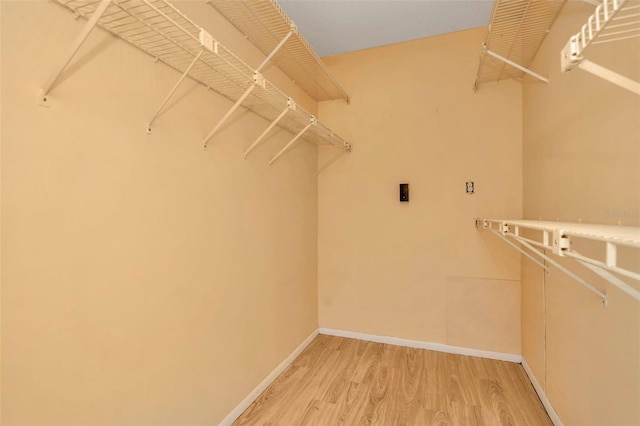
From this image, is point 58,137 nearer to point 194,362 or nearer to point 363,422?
point 194,362

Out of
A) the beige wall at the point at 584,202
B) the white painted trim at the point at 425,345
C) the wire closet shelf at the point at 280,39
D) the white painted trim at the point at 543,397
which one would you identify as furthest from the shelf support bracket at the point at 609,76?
the white painted trim at the point at 425,345

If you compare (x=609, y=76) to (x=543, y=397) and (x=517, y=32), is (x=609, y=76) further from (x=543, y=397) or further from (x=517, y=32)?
(x=543, y=397)

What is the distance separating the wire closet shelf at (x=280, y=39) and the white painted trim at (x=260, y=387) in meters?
2.36

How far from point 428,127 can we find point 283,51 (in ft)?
5.12

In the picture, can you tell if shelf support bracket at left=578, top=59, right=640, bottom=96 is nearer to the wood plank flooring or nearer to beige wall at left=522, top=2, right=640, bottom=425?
beige wall at left=522, top=2, right=640, bottom=425

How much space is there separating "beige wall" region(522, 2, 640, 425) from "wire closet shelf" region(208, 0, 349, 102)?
1.63 metres

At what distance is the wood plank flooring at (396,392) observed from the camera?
6.50 ft

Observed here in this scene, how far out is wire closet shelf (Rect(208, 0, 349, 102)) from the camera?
181 centimetres

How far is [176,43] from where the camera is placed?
125 cm

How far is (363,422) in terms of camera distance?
6.39 feet

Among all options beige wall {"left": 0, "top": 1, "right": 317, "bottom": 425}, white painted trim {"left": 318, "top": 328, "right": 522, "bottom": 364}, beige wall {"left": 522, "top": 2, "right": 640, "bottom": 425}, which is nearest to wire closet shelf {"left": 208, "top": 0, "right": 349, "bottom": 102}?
beige wall {"left": 0, "top": 1, "right": 317, "bottom": 425}

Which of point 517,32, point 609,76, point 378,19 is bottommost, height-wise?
point 609,76

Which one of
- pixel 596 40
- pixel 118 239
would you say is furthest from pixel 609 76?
pixel 118 239

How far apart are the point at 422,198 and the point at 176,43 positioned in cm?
245
